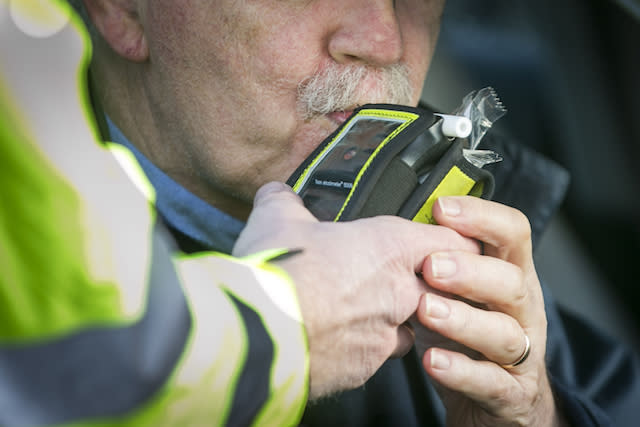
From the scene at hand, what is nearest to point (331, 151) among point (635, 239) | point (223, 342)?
point (223, 342)

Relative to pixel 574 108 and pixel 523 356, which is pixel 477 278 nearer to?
pixel 523 356

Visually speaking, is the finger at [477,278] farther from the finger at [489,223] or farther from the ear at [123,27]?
the ear at [123,27]

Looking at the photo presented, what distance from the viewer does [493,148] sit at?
1.45 meters

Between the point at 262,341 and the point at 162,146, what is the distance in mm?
732

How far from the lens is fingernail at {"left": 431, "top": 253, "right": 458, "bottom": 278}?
715mm

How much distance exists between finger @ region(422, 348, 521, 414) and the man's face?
40cm

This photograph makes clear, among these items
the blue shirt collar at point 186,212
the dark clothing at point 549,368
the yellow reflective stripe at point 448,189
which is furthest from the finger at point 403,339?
the blue shirt collar at point 186,212

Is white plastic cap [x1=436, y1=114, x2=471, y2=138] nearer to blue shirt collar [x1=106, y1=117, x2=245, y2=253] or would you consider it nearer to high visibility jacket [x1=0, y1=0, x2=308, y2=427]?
high visibility jacket [x1=0, y1=0, x2=308, y2=427]

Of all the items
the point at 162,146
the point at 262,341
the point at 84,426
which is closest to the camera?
the point at 84,426

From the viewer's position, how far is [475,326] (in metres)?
0.78

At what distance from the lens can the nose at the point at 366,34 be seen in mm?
1016

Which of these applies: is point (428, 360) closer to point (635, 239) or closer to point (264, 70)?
point (264, 70)

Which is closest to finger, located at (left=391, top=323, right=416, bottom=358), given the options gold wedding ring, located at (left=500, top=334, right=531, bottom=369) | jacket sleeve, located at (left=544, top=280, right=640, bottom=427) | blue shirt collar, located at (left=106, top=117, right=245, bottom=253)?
gold wedding ring, located at (left=500, top=334, right=531, bottom=369)

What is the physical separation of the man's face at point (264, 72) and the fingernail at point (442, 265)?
356 millimetres
